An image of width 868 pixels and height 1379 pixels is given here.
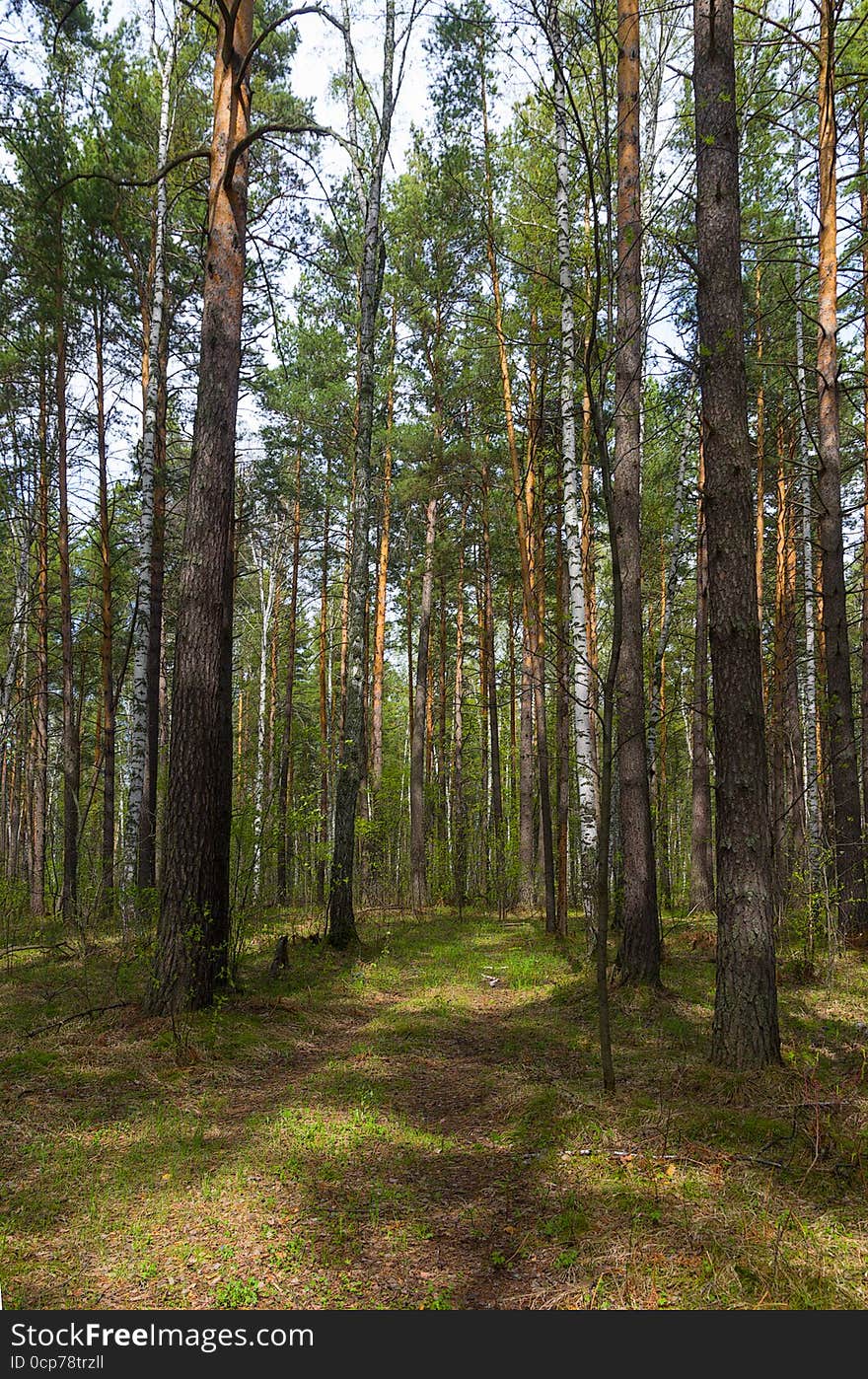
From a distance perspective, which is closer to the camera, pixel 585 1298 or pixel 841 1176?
pixel 585 1298

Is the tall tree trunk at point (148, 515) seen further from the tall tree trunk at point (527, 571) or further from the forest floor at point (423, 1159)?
the tall tree trunk at point (527, 571)

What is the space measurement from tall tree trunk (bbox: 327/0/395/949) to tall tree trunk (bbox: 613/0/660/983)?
3.54m

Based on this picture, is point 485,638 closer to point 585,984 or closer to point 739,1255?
point 585,984

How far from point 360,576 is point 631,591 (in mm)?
3833

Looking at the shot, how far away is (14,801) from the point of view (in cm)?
2381

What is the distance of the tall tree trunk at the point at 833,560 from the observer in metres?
8.32

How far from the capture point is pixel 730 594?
440cm

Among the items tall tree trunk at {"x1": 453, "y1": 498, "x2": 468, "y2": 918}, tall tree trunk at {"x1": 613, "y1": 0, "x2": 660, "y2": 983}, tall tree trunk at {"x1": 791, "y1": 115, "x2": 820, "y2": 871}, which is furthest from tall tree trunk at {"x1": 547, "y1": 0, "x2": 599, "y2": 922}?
tall tree trunk at {"x1": 453, "y1": 498, "x2": 468, "y2": 918}

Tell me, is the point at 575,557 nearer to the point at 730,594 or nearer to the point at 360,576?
the point at 360,576

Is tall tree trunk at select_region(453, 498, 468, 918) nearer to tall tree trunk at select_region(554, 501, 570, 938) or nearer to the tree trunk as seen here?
the tree trunk

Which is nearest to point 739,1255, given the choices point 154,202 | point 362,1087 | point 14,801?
point 362,1087

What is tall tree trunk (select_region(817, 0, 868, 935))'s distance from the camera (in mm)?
8320

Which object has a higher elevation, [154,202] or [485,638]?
[154,202]

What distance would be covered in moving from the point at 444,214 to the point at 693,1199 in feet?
50.2
